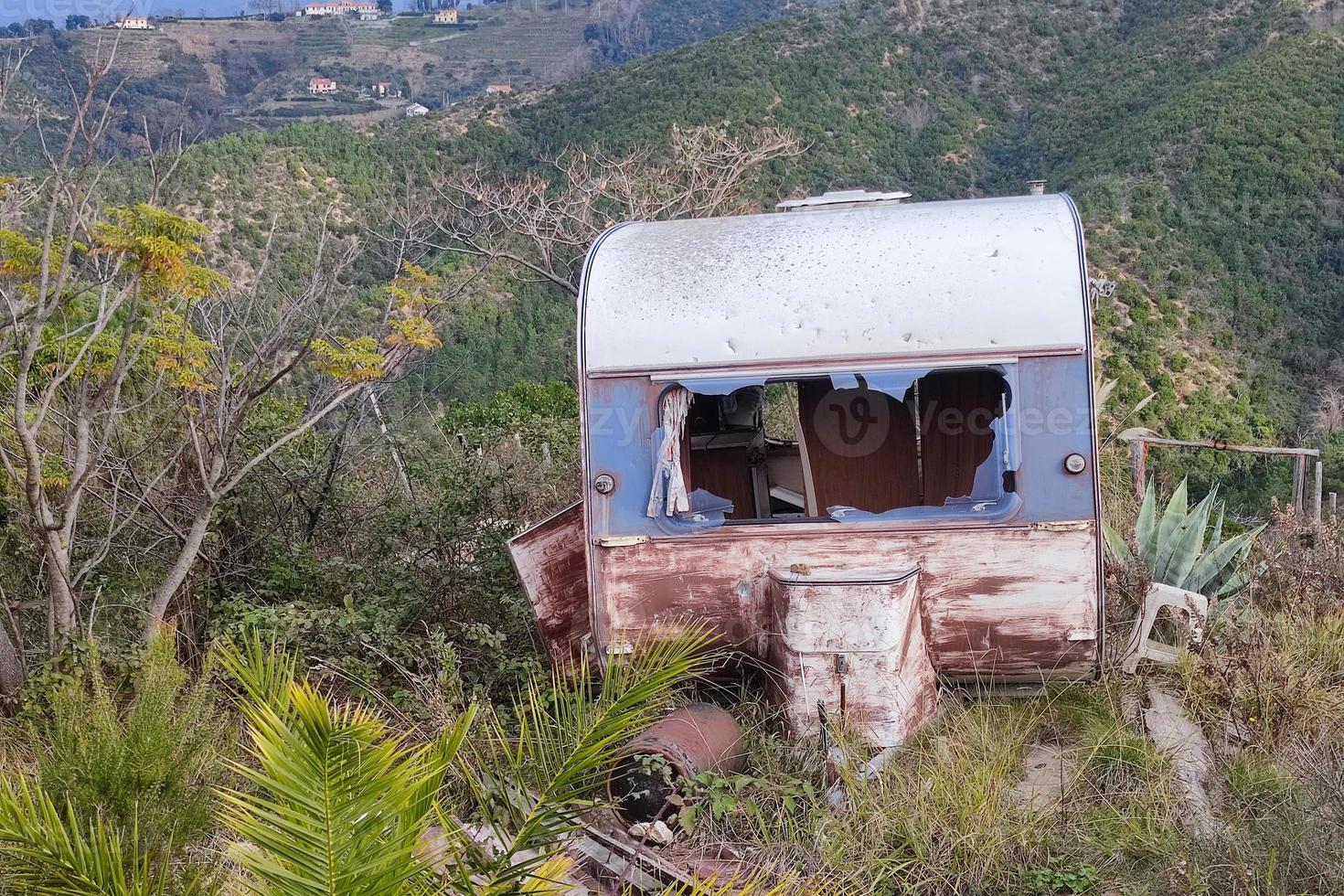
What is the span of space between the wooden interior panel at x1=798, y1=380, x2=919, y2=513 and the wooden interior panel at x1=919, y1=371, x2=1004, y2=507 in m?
0.12

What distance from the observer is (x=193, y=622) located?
22.4ft

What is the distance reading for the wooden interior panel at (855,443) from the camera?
670 centimetres

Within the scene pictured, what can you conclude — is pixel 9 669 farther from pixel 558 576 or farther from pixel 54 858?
pixel 54 858

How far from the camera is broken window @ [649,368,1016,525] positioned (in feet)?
17.5

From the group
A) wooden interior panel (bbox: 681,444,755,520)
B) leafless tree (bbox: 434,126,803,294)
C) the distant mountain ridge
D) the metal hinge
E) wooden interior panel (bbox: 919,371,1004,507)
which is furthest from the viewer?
the distant mountain ridge

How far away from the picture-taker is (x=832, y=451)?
22.1 feet

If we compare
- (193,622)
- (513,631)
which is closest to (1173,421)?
(513,631)

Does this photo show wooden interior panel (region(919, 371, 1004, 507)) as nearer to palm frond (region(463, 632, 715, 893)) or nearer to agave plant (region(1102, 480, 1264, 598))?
agave plant (region(1102, 480, 1264, 598))

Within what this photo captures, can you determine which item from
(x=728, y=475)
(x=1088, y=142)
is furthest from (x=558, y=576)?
(x=1088, y=142)

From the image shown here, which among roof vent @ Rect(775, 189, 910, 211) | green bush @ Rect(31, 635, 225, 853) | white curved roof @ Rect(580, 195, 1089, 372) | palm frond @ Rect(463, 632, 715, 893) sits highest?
roof vent @ Rect(775, 189, 910, 211)

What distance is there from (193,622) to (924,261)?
4985 millimetres

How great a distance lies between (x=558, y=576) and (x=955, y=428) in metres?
2.57

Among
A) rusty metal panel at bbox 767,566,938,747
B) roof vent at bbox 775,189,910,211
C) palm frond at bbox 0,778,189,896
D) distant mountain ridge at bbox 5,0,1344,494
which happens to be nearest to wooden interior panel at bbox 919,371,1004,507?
roof vent at bbox 775,189,910,211

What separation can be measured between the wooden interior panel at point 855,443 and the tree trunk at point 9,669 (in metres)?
4.53
